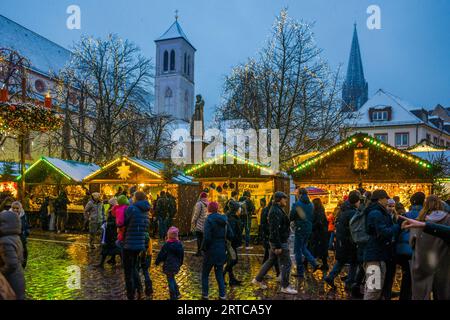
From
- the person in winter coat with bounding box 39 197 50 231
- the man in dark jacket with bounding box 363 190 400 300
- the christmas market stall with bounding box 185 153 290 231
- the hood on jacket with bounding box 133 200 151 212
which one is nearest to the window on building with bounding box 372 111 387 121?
the christmas market stall with bounding box 185 153 290 231

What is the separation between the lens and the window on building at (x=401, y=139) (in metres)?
45.3

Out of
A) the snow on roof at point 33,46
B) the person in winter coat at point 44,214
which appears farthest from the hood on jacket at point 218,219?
the snow on roof at point 33,46

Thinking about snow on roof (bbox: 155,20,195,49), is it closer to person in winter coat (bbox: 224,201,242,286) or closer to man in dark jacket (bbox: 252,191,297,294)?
person in winter coat (bbox: 224,201,242,286)

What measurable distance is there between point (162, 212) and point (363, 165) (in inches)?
288

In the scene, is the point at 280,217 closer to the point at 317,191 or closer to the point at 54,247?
the point at 317,191

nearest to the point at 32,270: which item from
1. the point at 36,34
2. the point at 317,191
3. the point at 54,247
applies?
the point at 54,247

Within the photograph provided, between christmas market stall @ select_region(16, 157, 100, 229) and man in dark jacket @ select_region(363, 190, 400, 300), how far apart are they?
14897mm

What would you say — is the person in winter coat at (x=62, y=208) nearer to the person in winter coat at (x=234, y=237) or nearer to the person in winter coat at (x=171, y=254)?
the person in winter coat at (x=234, y=237)

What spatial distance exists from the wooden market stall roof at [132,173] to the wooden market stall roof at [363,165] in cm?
507

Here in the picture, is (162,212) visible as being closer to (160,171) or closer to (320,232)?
(160,171)

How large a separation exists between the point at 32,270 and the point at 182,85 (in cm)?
6907

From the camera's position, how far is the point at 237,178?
1606 cm

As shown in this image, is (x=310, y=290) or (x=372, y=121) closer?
(x=310, y=290)

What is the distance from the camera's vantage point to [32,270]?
9422 millimetres
